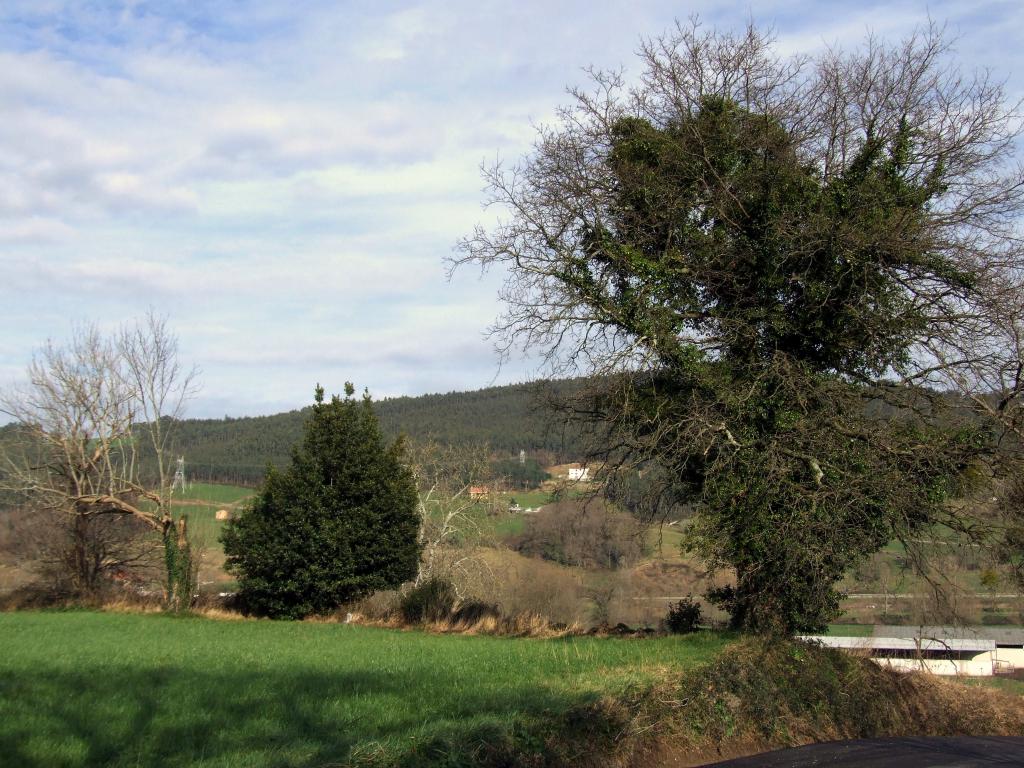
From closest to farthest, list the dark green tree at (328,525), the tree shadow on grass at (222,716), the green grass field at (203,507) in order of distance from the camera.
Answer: the tree shadow on grass at (222,716) < the dark green tree at (328,525) < the green grass field at (203,507)

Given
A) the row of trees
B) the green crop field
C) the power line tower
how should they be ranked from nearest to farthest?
1. the row of trees
2. the power line tower
3. the green crop field

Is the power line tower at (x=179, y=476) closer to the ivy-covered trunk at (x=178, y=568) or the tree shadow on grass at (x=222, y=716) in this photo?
the ivy-covered trunk at (x=178, y=568)

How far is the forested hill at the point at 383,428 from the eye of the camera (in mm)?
65938

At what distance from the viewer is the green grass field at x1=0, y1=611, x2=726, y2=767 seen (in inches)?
286

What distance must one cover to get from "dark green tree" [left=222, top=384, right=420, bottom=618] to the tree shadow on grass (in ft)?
57.4

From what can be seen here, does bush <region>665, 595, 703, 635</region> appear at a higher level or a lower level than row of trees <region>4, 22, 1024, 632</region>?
lower

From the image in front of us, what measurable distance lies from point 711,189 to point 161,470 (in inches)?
963

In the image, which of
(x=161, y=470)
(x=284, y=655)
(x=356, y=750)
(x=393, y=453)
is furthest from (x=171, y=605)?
(x=356, y=750)

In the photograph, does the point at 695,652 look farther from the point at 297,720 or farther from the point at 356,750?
the point at 356,750

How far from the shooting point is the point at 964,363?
51.3ft

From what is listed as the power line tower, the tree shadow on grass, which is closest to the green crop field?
the power line tower

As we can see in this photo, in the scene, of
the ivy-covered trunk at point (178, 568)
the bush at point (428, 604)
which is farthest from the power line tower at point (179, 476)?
the bush at point (428, 604)

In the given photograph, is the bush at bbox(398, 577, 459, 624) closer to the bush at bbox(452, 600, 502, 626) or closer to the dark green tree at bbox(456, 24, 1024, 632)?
the bush at bbox(452, 600, 502, 626)

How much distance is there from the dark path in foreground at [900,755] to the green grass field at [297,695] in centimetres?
223
